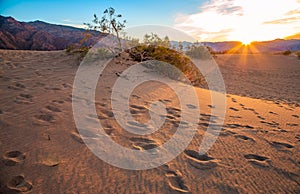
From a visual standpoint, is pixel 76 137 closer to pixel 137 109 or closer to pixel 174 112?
pixel 137 109

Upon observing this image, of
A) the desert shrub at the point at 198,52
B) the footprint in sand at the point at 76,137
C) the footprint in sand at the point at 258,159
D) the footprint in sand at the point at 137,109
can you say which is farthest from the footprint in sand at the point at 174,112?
the desert shrub at the point at 198,52

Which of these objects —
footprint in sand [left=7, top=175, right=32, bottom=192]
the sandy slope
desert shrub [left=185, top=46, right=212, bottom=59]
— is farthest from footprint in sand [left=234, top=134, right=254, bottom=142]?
desert shrub [left=185, top=46, right=212, bottom=59]

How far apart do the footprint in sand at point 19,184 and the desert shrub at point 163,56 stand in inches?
206

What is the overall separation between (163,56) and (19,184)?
5.40 meters

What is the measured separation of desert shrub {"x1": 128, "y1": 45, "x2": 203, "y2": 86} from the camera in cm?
628

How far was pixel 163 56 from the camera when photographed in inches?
245

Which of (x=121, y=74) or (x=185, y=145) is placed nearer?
(x=185, y=145)

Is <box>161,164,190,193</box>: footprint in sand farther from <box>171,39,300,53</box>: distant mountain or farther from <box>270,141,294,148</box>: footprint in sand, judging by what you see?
<box>171,39,300,53</box>: distant mountain

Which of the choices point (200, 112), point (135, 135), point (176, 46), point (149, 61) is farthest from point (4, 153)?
point (176, 46)

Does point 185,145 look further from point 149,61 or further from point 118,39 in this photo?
point 118,39

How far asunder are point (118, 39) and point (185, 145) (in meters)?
5.10

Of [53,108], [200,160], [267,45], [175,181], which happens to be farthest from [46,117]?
[267,45]

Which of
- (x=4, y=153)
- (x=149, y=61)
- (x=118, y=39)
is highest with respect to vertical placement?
(x=118, y=39)

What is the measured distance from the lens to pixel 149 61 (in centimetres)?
623
